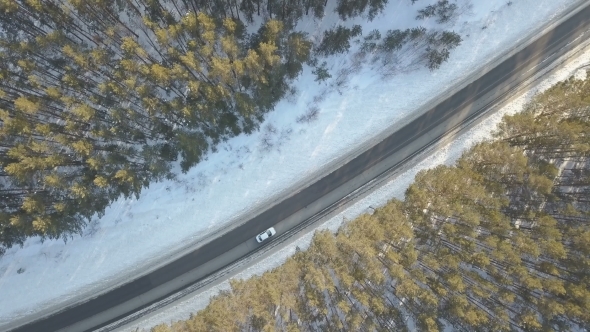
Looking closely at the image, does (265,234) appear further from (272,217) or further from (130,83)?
(130,83)

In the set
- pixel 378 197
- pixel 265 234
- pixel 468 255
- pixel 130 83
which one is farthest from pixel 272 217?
pixel 468 255

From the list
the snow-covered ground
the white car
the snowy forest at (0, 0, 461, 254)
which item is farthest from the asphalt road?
the snowy forest at (0, 0, 461, 254)

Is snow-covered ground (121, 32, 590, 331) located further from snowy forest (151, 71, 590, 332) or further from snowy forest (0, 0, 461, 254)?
snowy forest (0, 0, 461, 254)

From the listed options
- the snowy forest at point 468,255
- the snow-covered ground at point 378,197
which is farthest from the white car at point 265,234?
the snowy forest at point 468,255

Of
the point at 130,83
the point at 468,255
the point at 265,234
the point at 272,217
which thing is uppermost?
the point at 130,83

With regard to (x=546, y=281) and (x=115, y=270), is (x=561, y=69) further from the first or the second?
(x=115, y=270)

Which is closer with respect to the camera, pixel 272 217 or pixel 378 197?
pixel 378 197
